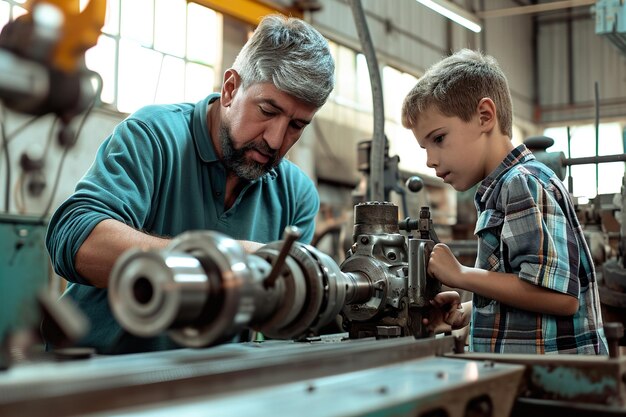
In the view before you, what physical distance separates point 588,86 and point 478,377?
9.86 metres

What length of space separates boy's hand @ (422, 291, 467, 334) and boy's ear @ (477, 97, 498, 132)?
33 cm

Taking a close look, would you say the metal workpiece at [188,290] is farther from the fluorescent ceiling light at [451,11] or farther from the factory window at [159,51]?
the fluorescent ceiling light at [451,11]

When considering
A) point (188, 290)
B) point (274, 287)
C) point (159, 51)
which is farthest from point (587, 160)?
point (159, 51)

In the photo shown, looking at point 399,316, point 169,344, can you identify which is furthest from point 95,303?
point 399,316

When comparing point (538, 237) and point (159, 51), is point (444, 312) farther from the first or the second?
point (159, 51)

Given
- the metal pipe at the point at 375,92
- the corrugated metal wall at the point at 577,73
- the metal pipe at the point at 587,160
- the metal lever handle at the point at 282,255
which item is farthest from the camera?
the corrugated metal wall at the point at 577,73

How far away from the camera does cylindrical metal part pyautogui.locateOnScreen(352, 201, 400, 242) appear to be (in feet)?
3.95

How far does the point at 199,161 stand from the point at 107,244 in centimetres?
41

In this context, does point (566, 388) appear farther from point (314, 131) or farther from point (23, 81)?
point (314, 131)

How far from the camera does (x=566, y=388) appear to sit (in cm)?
86

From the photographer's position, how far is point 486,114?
1.37 m

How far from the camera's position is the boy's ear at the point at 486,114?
4.47 ft

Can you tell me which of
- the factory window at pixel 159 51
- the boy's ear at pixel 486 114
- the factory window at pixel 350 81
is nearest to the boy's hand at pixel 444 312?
the boy's ear at pixel 486 114

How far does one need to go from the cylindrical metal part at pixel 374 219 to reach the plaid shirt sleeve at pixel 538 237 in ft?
0.63
